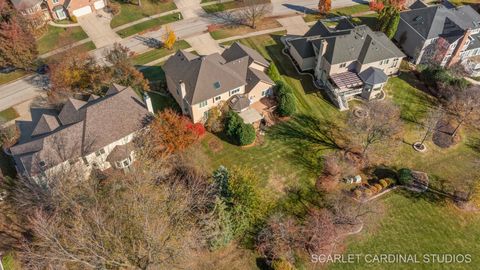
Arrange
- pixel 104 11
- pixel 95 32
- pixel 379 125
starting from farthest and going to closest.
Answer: pixel 104 11 → pixel 95 32 → pixel 379 125

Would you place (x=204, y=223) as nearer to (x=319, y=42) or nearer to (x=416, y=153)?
(x=416, y=153)

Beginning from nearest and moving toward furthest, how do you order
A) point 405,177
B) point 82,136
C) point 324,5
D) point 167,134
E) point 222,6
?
point 82,136 < point 167,134 < point 405,177 < point 324,5 < point 222,6

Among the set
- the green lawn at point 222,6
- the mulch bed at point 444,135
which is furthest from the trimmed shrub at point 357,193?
the green lawn at point 222,6

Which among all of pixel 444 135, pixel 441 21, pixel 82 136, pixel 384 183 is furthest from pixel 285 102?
pixel 441 21

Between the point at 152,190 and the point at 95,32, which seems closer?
the point at 152,190

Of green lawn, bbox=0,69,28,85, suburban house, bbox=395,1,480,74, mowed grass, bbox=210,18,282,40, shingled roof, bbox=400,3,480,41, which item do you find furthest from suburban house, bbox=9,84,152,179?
shingled roof, bbox=400,3,480,41

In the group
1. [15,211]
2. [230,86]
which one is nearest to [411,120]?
[230,86]

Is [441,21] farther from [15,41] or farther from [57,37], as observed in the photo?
[15,41]
